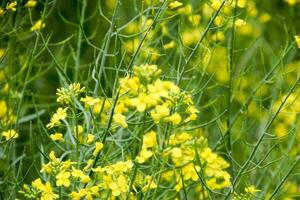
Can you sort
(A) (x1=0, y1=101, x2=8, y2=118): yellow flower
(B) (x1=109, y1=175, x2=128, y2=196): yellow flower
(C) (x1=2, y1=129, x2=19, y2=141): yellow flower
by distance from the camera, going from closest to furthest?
(B) (x1=109, y1=175, x2=128, y2=196): yellow flower, (C) (x1=2, y1=129, x2=19, y2=141): yellow flower, (A) (x1=0, y1=101, x2=8, y2=118): yellow flower

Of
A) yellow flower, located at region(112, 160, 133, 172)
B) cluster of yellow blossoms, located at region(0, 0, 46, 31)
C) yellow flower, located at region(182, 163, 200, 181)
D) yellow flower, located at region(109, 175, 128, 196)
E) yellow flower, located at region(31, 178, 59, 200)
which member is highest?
cluster of yellow blossoms, located at region(0, 0, 46, 31)

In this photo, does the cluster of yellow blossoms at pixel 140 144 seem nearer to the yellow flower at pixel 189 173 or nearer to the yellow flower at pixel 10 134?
the yellow flower at pixel 189 173

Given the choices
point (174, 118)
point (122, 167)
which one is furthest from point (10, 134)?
point (174, 118)

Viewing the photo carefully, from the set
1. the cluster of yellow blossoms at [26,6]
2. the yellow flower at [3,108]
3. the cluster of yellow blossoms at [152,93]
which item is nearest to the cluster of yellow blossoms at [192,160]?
the cluster of yellow blossoms at [152,93]

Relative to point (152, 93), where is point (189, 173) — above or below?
below

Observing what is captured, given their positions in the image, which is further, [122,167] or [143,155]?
[122,167]

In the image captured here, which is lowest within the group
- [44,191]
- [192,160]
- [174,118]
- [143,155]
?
[44,191]

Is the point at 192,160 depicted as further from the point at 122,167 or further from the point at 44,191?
the point at 44,191

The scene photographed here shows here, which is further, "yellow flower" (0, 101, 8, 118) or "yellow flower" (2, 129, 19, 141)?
"yellow flower" (0, 101, 8, 118)

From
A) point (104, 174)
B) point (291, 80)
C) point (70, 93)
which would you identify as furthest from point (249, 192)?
point (291, 80)

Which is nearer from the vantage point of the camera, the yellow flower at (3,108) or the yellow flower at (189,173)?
the yellow flower at (189,173)

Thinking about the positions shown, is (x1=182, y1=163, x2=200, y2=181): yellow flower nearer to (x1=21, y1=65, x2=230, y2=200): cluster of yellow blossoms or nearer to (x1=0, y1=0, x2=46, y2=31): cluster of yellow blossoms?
(x1=21, y1=65, x2=230, y2=200): cluster of yellow blossoms

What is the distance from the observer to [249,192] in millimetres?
2344

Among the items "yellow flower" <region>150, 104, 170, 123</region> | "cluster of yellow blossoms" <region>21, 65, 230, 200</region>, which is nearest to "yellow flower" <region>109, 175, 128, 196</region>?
"cluster of yellow blossoms" <region>21, 65, 230, 200</region>
